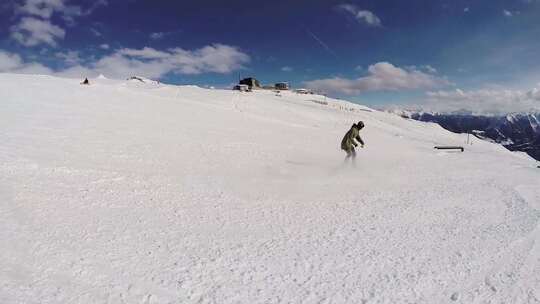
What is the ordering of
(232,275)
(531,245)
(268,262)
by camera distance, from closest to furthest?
(232,275) → (268,262) → (531,245)

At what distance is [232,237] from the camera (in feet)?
28.2

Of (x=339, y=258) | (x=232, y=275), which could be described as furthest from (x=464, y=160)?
(x=232, y=275)

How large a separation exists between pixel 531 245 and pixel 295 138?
1875 centimetres

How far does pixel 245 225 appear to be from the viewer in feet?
30.9

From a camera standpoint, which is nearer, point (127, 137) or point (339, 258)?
point (339, 258)

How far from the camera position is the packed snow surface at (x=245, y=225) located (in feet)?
21.2

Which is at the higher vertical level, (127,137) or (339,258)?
(127,137)

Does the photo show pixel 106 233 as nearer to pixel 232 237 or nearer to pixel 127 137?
pixel 232 237

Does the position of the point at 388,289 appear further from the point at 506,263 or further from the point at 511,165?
the point at 511,165

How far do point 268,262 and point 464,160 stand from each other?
753 inches

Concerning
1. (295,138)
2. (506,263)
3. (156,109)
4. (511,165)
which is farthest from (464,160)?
(156,109)

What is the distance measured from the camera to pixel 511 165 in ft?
70.9

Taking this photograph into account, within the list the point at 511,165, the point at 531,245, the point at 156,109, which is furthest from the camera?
the point at 156,109

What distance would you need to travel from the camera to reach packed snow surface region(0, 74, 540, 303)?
6.46 m
